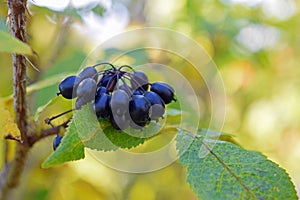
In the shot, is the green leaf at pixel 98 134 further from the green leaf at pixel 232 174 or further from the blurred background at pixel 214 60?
the blurred background at pixel 214 60

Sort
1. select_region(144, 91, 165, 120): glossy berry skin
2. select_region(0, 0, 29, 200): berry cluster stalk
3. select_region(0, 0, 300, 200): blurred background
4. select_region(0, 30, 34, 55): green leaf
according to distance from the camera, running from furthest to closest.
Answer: select_region(0, 0, 300, 200): blurred background → select_region(144, 91, 165, 120): glossy berry skin → select_region(0, 0, 29, 200): berry cluster stalk → select_region(0, 30, 34, 55): green leaf

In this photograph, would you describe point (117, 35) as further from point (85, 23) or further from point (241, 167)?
point (241, 167)

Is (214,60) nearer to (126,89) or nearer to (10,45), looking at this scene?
(126,89)

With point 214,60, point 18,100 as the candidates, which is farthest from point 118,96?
point 214,60

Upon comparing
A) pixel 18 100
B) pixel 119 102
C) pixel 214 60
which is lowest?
pixel 18 100

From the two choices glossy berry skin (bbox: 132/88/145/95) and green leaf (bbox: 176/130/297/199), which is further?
glossy berry skin (bbox: 132/88/145/95)

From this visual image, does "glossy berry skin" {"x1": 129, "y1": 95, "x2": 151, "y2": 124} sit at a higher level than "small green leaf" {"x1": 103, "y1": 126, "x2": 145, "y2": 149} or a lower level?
higher

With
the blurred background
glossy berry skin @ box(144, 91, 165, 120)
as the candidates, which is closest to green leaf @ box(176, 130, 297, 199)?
glossy berry skin @ box(144, 91, 165, 120)

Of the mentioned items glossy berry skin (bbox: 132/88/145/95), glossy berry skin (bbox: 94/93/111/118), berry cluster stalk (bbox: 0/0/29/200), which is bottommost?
berry cluster stalk (bbox: 0/0/29/200)

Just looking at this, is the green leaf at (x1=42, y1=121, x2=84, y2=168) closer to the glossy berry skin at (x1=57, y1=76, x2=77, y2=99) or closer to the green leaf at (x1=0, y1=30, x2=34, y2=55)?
the glossy berry skin at (x1=57, y1=76, x2=77, y2=99)
